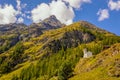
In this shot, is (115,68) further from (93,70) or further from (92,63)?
(92,63)

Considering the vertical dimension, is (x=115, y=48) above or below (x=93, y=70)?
above

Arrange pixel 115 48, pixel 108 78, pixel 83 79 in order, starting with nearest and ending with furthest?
pixel 108 78 < pixel 83 79 < pixel 115 48

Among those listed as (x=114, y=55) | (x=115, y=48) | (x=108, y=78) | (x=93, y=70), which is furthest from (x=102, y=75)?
(x=115, y=48)

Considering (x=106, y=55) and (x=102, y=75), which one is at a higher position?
(x=106, y=55)

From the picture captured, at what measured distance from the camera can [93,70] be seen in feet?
481

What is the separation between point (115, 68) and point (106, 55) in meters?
27.9

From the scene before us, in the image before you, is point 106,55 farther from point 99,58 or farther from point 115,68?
point 115,68

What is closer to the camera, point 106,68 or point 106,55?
point 106,68

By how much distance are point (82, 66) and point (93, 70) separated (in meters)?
23.1

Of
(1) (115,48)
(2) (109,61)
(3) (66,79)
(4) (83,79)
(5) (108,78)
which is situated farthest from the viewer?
(1) (115,48)

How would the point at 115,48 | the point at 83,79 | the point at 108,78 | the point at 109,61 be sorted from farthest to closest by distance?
the point at 115,48 < the point at 109,61 < the point at 83,79 < the point at 108,78

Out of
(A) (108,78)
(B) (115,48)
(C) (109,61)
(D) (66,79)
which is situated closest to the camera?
(A) (108,78)

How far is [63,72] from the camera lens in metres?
154

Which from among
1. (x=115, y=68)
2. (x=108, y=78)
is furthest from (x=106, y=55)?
(x=108, y=78)
